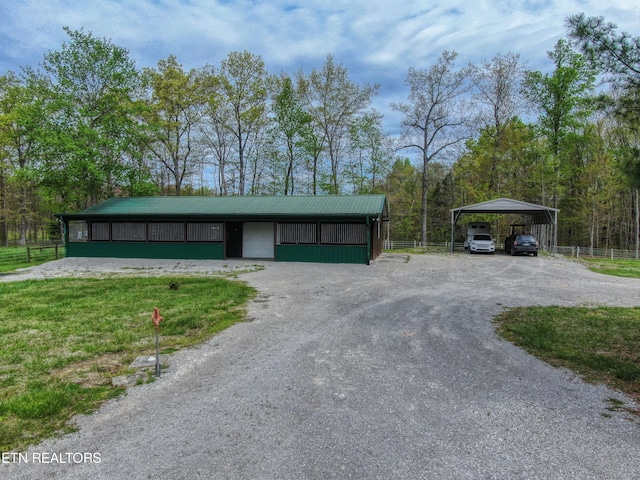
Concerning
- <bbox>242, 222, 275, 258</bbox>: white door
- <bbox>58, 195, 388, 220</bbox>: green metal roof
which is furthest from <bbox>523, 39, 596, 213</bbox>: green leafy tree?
<bbox>242, 222, 275, 258</bbox>: white door

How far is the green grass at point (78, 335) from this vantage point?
330 centimetres

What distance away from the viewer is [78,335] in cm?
563

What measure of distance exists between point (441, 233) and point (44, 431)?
129 feet

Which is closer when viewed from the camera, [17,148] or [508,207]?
[508,207]

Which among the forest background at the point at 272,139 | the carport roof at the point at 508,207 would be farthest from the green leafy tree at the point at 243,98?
the carport roof at the point at 508,207

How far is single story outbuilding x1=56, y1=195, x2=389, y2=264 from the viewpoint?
16844 mm

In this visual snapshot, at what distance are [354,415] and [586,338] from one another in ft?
14.8

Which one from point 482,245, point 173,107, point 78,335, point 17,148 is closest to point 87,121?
point 173,107

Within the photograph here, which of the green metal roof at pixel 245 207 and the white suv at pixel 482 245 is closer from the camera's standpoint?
the green metal roof at pixel 245 207

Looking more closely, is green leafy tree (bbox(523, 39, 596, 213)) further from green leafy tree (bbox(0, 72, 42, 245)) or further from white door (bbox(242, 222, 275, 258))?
green leafy tree (bbox(0, 72, 42, 245))

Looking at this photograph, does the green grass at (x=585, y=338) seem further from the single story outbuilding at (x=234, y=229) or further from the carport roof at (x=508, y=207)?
the carport roof at (x=508, y=207)

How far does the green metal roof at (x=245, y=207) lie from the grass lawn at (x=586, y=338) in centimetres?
952

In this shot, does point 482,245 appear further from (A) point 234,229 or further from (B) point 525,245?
(A) point 234,229

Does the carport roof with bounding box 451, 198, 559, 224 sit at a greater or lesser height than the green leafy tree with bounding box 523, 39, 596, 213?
lesser
